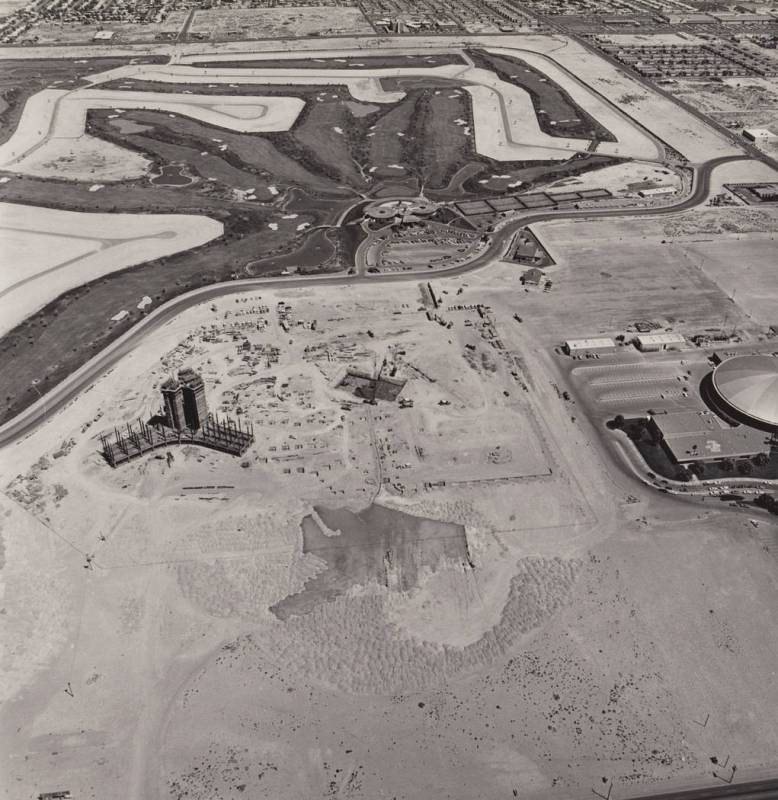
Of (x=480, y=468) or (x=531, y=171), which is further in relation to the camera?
(x=531, y=171)

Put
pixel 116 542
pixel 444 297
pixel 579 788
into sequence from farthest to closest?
Result: pixel 444 297
pixel 116 542
pixel 579 788

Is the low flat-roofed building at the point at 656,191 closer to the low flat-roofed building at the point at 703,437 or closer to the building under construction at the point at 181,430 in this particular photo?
the low flat-roofed building at the point at 703,437

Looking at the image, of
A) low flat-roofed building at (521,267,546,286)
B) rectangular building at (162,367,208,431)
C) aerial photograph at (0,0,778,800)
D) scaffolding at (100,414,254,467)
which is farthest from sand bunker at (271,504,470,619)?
low flat-roofed building at (521,267,546,286)

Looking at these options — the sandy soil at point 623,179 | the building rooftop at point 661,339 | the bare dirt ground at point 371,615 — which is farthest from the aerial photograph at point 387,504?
the sandy soil at point 623,179

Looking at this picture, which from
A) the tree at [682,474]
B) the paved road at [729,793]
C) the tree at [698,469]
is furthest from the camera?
the tree at [698,469]

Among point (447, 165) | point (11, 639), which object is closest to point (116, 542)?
point (11, 639)

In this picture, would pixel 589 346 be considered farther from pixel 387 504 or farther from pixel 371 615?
pixel 371 615

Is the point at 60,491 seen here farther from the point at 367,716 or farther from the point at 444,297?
the point at 444,297
